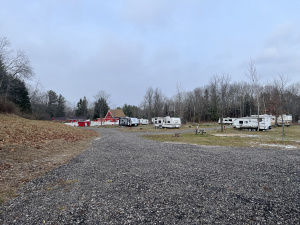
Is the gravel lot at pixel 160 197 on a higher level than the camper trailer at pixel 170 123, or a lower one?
lower

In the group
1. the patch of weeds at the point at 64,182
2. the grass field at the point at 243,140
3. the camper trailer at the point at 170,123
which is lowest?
the grass field at the point at 243,140

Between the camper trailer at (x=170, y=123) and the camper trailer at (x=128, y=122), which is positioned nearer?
the camper trailer at (x=170, y=123)

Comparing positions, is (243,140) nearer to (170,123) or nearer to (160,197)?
(160,197)

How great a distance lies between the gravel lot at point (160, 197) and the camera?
3348mm

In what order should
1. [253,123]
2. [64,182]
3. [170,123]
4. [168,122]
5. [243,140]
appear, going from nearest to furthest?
[64,182], [243,140], [253,123], [170,123], [168,122]

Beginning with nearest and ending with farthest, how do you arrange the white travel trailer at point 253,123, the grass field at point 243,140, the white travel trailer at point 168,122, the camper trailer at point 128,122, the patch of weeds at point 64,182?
the patch of weeds at point 64,182 < the grass field at point 243,140 < the white travel trailer at point 253,123 < the white travel trailer at point 168,122 < the camper trailer at point 128,122

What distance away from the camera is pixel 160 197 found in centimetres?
423

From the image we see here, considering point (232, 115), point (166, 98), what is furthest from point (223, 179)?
point (166, 98)

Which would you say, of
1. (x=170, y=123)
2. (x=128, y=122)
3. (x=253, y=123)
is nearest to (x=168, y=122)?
(x=170, y=123)

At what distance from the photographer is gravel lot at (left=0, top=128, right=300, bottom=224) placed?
335 centimetres

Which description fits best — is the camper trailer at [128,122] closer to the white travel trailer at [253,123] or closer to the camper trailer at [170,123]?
the camper trailer at [170,123]

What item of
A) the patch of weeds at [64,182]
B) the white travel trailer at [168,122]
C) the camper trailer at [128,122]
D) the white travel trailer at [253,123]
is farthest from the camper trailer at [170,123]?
the patch of weeds at [64,182]

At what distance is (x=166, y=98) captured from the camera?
79.1m

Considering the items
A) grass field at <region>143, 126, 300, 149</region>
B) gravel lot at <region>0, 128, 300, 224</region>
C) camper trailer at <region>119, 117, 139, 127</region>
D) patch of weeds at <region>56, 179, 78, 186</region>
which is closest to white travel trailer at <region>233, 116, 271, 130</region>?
grass field at <region>143, 126, 300, 149</region>
